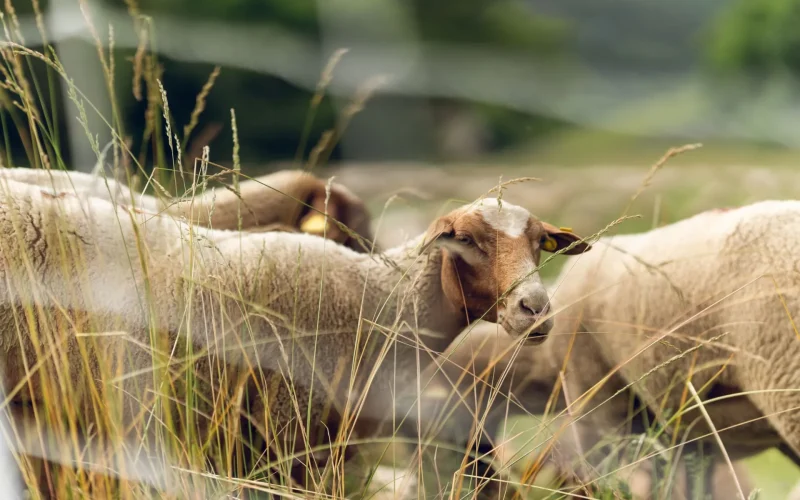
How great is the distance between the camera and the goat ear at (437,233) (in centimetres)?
109

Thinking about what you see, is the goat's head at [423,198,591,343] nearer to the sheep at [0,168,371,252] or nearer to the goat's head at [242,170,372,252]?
the sheep at [0,168,371,252]

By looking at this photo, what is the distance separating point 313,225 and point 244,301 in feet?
1.50

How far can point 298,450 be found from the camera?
1.09 metres

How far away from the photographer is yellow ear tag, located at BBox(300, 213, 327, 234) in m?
1.40

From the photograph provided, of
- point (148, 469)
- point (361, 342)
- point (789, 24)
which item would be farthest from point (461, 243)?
point (789, 24)

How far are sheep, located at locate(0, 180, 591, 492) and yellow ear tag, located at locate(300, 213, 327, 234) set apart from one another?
17cm

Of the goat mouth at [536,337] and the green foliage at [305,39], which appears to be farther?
the green foliage at [305,39]

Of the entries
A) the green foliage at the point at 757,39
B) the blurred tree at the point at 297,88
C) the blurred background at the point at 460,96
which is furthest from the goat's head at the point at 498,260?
the green foliage at the point at 757,39

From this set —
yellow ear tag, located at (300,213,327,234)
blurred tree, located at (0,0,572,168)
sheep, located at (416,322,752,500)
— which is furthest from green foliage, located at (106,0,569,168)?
sheep, located at (416,322,752,500)

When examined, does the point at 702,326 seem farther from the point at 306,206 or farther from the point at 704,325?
the point at 306,206

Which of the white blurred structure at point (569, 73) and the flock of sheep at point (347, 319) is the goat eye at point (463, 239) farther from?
the white blurred structure at point (569, 73)

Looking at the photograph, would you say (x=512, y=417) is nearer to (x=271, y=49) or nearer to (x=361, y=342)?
(x=361, y=342)

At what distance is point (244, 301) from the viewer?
0.98 m

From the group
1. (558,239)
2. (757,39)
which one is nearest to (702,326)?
(558,239)
